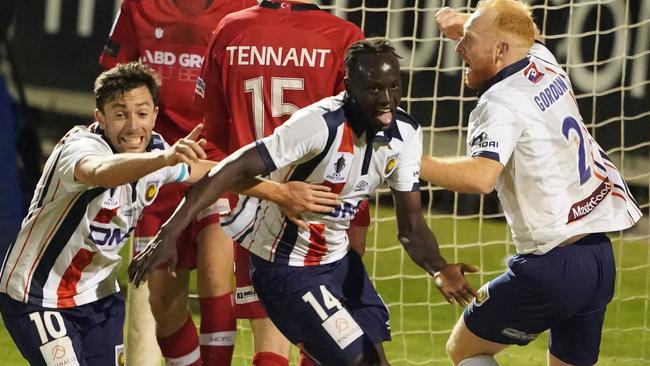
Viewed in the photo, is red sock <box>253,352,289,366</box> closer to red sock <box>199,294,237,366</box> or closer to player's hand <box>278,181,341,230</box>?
red sock <box>199,294,237,366</box>

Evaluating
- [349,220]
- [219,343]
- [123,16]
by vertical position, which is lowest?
[219,343]

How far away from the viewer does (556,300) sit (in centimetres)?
470

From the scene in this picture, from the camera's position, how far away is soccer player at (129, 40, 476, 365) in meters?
4.18

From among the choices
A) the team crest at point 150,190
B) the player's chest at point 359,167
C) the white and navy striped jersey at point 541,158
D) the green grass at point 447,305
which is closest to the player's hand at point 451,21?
the white and navy striped jersey at point 541,158

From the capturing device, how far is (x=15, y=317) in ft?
15.0

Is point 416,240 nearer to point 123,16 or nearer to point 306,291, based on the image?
point 306,291

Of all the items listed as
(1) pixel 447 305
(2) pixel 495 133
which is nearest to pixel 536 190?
(2) pixel 495 133

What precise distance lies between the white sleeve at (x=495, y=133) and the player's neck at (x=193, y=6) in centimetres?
146

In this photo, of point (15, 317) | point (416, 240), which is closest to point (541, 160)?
point (416, 240)

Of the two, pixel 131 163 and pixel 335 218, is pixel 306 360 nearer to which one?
pixel 335 218

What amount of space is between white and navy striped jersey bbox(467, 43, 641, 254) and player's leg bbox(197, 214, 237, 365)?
49.0 inches

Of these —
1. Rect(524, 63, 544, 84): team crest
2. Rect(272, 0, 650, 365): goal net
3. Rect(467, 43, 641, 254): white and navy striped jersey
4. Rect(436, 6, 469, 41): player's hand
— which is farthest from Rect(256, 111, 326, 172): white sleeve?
Rect(272, 0, 650, 365): goal net

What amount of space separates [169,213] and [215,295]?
442 millimetres

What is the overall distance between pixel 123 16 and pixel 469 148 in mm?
1761
